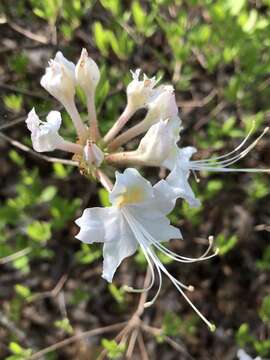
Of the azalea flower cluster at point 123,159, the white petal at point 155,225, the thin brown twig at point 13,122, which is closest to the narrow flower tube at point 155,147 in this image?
the azalea flower cluster at point 123,159

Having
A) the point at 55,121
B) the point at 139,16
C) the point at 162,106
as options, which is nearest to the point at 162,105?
the point at 162,106

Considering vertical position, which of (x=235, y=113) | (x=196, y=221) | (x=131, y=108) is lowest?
(x=196, y=221)

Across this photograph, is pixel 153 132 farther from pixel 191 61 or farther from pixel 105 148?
pixel 191 61

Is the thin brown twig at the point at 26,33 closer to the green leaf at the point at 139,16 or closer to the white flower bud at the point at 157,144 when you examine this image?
the green leaf at the point at 139,16

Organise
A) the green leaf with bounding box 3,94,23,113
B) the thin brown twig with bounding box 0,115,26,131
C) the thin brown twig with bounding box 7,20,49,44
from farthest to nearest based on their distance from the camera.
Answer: the thin brown twig with bounding box 7,20,49,44 → the green leaf with bounding box 3,94,23,113 → the thin brown twig with bounding box 0,115,26,131

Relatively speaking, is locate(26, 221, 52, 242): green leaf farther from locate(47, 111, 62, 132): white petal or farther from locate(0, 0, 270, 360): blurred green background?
locate(47, 111, 62, 132): white petal

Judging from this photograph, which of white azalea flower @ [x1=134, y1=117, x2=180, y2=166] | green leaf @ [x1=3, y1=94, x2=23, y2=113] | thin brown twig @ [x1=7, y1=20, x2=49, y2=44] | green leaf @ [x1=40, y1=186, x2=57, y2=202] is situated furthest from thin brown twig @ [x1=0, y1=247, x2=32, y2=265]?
white azalea flower @ [x1=134, y1=117, x2=180, y2=166]

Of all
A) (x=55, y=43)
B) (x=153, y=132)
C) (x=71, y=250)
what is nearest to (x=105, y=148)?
(x=153, y=132)
